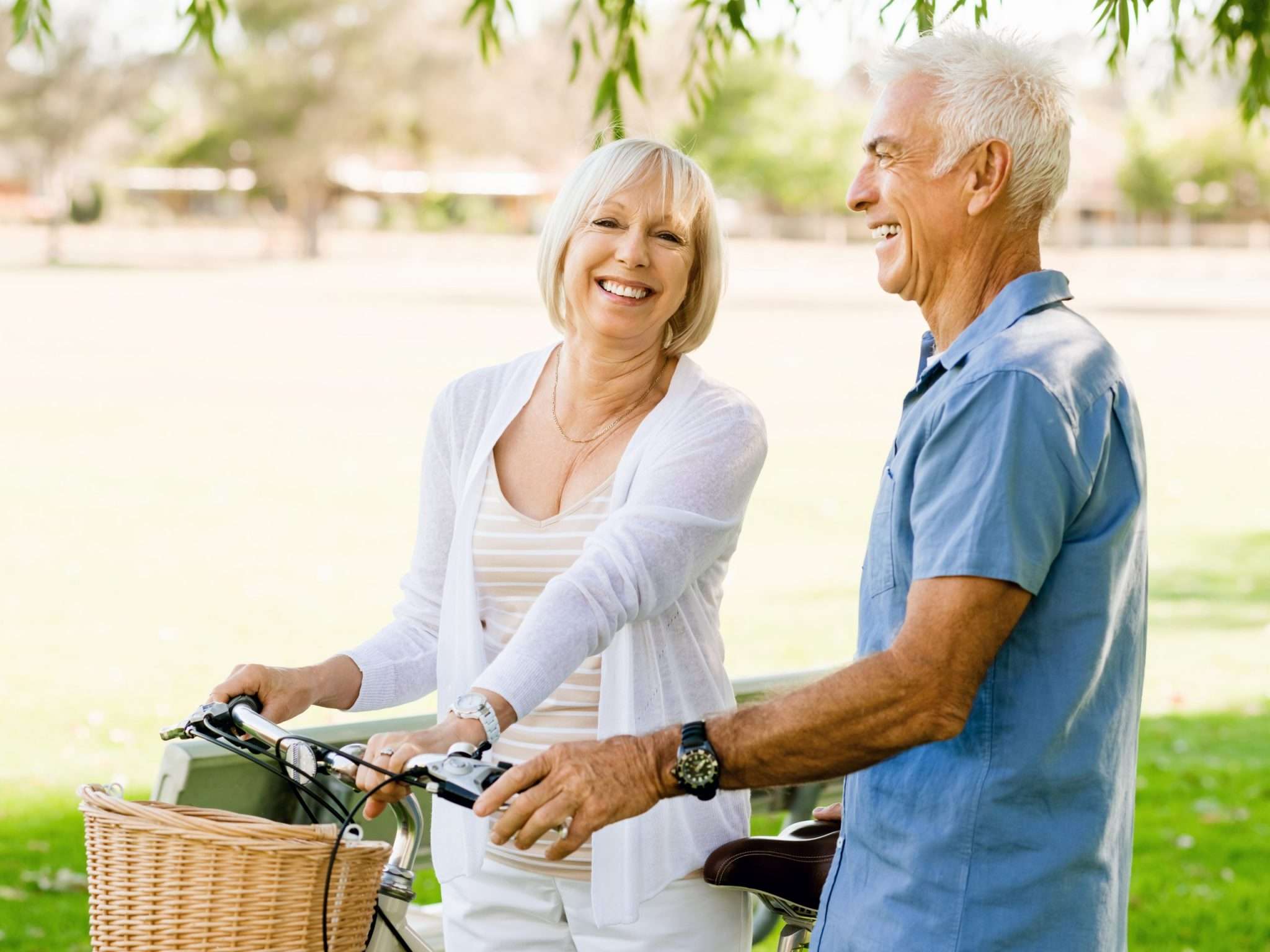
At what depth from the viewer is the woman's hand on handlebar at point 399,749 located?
8.48ft

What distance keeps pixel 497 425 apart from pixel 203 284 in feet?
179

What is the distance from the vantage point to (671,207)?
3.36 meters

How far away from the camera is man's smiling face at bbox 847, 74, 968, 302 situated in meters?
2.61

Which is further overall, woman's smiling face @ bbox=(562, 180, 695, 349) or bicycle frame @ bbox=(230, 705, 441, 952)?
woman's smiling face @ bbox=(562, 180, 695, 349)

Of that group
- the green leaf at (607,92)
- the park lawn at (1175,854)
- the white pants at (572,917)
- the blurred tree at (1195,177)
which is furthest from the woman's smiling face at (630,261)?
the blurred tree at (1195,177)

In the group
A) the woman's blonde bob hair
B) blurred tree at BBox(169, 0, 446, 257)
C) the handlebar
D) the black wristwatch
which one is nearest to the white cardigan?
the woman's blonde bob hair

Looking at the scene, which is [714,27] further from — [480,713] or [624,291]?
[480,713]

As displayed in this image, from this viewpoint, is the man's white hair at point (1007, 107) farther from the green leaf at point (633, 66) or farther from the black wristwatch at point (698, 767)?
the green leaf at point (633, 66)

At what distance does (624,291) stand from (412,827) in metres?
1.12

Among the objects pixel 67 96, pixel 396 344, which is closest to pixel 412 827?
pixel 396 344

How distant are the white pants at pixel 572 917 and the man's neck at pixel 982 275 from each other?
1.27m

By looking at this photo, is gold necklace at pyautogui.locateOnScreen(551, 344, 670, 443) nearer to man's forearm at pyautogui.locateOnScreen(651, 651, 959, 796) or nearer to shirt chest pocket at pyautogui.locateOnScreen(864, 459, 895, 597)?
shirt chest pocket at pyautogui.locateOnScreen(864, 459, 895, 597)

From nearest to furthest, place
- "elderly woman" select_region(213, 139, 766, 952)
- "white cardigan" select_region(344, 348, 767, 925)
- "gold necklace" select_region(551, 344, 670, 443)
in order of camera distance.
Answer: "white cardigan" select_region(344, 348, 767, 925) → "elderly woman" select_region(213, 139, 766, 952) → "gold necklace" select_region(551, 344, 670, 443)

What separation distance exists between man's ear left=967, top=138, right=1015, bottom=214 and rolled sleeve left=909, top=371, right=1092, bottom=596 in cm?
35
